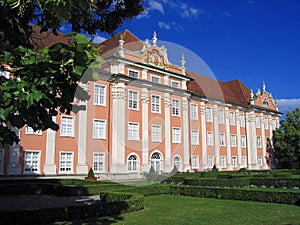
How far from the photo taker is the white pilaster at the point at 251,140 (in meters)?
42.1

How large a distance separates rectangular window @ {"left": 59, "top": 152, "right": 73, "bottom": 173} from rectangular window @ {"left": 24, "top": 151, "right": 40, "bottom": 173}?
1.84 meters

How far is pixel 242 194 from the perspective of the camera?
13.9 m

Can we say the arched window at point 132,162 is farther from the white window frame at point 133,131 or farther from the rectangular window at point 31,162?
the white window frame at point 133,131

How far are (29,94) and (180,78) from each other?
91.0 ft

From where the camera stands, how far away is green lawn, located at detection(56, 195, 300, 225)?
894 cm

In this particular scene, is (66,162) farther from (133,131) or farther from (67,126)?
(133,131)

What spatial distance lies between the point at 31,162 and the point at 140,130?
1468cm

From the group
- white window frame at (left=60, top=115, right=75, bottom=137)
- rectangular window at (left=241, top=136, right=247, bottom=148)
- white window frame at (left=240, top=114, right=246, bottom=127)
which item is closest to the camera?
white window frame at (left=60, top=115, right=75, bottom=137)

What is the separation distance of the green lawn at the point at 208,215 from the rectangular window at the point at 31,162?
42.2 feet

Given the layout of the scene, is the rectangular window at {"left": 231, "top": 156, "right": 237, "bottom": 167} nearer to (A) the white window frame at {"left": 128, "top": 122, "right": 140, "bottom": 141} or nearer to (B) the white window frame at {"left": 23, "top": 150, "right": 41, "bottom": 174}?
(B) the white window frame at {"left": 23, "top": 150, "right": 41, "bottom": 174}

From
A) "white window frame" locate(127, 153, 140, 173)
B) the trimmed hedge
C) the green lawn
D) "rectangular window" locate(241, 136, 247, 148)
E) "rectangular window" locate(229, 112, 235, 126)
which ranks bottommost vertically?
the green lawn

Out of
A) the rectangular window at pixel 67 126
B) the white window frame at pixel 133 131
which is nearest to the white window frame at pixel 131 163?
the rectangular window at pixel 67 126

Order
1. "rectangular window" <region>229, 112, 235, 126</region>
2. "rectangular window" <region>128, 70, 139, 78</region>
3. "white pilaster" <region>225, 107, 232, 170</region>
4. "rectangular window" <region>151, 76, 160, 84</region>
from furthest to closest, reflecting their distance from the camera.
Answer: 1. "rectangular window" <region>229, 112, 235, 126</region>
2. "white pilaster" <region>225, 107, 232, 170</region>
3. "rectangular window" <region>151, 76, 160, 84</region>
4. "rectangular window" <region>128, 70, 139, 78</region>

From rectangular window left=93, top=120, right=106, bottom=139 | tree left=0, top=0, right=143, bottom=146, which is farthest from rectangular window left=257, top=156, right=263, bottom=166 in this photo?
tree left=0, top=0, right=143, bottom=146
